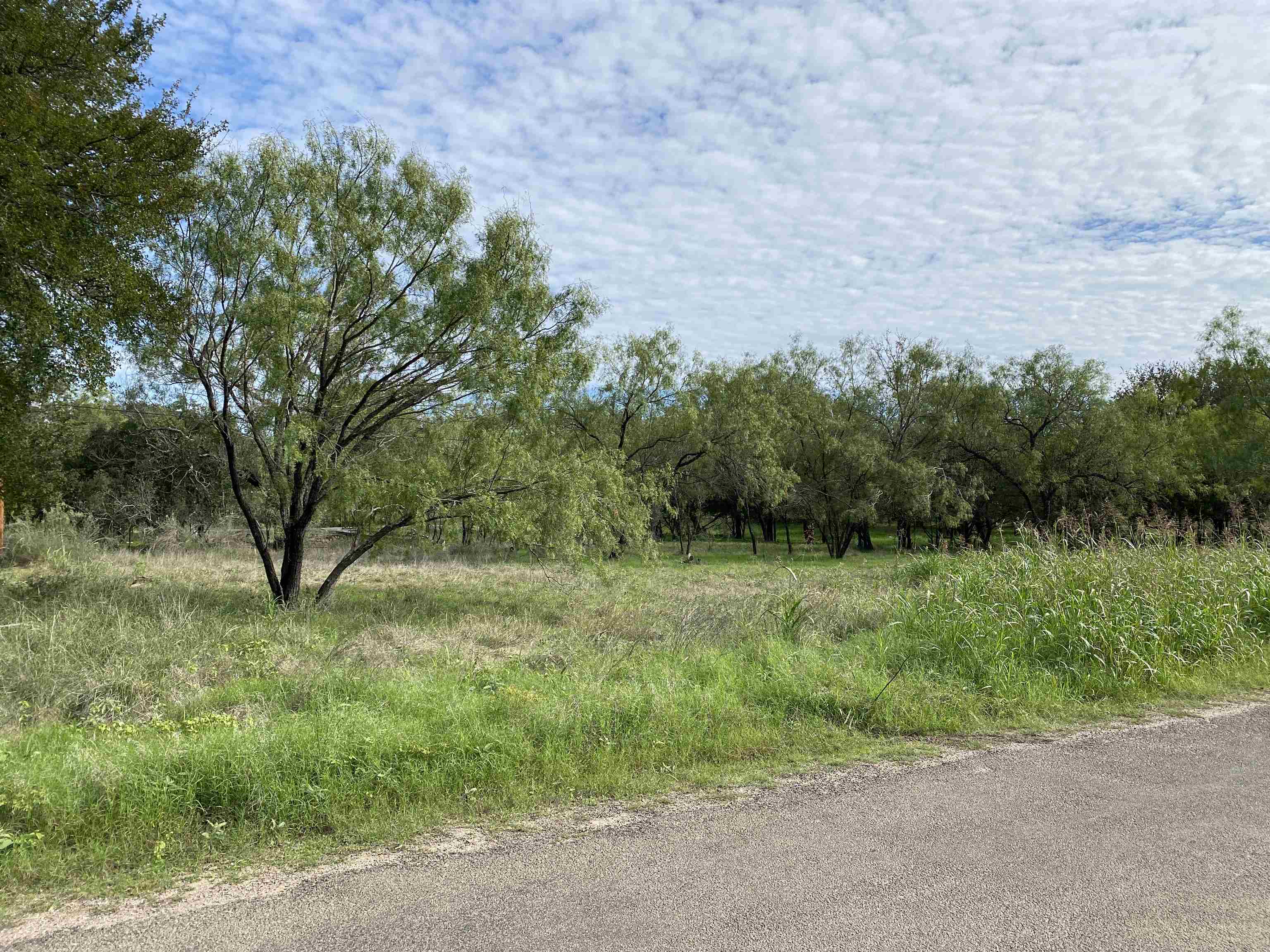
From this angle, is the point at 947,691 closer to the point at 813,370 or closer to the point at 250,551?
the point at 250,551

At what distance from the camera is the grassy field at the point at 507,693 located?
415cm

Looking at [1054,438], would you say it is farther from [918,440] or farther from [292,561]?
[292,561]

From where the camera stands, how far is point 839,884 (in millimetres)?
3475

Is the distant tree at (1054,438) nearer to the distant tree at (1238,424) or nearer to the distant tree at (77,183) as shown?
the distant tree at (1238,424)

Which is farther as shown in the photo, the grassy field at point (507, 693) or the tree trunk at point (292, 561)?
the tree trunk at point (292, 561)

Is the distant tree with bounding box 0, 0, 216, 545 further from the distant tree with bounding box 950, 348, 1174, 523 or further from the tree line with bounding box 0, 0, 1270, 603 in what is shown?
the distant tree with bounding box 950, 348, 1174, 523

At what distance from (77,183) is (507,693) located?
7612 mm

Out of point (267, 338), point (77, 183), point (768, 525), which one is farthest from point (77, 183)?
point (768, 525)

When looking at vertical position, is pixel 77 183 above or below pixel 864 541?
above

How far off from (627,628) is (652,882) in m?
8.48

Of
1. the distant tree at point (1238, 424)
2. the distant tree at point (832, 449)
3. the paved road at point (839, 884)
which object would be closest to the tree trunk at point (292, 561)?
the paved road at point (839, 884)

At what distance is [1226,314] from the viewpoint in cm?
3644

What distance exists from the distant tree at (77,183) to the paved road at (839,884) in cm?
802

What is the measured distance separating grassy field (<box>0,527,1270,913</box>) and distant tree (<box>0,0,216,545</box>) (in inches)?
146
